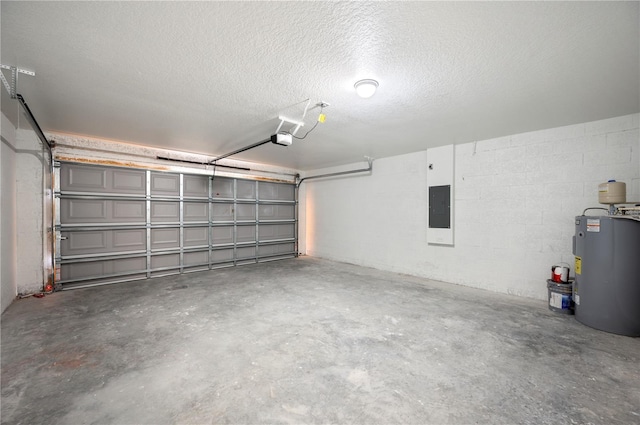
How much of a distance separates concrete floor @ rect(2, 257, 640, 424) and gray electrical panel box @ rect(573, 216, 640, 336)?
0.61ft

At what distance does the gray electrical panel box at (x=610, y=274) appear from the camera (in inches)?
102

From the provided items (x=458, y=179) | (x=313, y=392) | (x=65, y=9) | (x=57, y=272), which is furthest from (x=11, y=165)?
(x=458, y=179)

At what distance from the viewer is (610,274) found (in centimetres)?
268

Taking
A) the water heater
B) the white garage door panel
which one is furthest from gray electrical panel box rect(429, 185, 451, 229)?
the white garage door panel

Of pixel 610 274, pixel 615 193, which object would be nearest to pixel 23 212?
pixel 610 274

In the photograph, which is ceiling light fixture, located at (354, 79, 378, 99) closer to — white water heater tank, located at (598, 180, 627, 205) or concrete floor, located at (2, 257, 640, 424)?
concrete floor, located at (2, 257, 640, 424)

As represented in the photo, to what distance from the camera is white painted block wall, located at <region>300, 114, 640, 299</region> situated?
3381 millimetres

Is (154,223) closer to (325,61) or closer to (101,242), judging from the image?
(101,242)

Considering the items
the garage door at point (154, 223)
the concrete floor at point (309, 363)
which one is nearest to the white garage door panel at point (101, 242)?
the garage door at point (154, 223)

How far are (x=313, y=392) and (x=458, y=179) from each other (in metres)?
4.26

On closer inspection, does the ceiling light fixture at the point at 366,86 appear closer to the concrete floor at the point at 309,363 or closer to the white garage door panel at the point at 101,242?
the concrete floor at the point at 309,363

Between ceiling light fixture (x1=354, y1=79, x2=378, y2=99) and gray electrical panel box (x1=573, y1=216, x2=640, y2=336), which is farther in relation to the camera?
gray electrical panel box (x1=573, y1=216, x2=640, y2=336)

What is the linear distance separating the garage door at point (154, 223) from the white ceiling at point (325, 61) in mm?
1267

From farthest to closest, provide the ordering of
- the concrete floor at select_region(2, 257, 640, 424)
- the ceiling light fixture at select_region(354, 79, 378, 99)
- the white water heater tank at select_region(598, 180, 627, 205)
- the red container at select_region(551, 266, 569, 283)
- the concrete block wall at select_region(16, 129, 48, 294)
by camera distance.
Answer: the concrete block wall at select_region(16, 129, 48, 294) → the red container at select_region(551, 266, 569, 283) → the white water heater tank at select_region(598, 180, 627, 205) → the ceiling light fixture at select_region(354, 79, 378, 99) → the concrete floor at select_region(2, 257, 640, 424)
